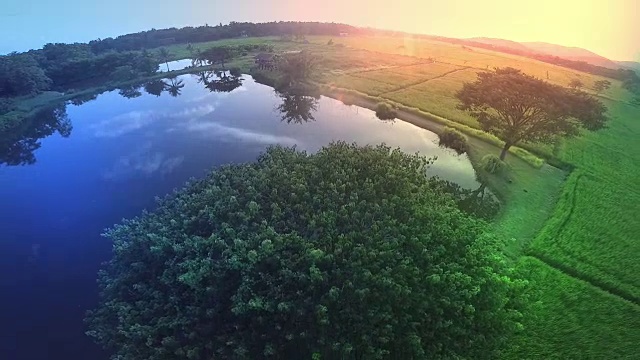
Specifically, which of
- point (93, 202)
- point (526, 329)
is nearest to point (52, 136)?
point (93, 202)

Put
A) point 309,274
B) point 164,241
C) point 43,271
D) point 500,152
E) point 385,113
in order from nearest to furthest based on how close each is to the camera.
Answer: point 309,274 → point 164,241 → point 43,271 → point 500,152 → point 385,113

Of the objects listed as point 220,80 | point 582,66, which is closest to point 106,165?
point 220,80

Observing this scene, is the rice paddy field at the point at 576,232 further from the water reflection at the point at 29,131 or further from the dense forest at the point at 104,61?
the water reflection at the point at 29,131

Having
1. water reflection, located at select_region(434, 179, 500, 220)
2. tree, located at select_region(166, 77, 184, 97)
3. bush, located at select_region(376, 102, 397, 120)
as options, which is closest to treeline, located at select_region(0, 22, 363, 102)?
tree, located at select_region(166, 77, 184, 97)

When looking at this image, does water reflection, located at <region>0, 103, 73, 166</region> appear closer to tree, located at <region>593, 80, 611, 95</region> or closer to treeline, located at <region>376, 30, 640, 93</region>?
tree, located at <region>593, 80, 611, 95</region>

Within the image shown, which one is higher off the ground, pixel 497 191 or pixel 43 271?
pixel 497 191

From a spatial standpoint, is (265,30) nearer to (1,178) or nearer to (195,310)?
(1,178)
